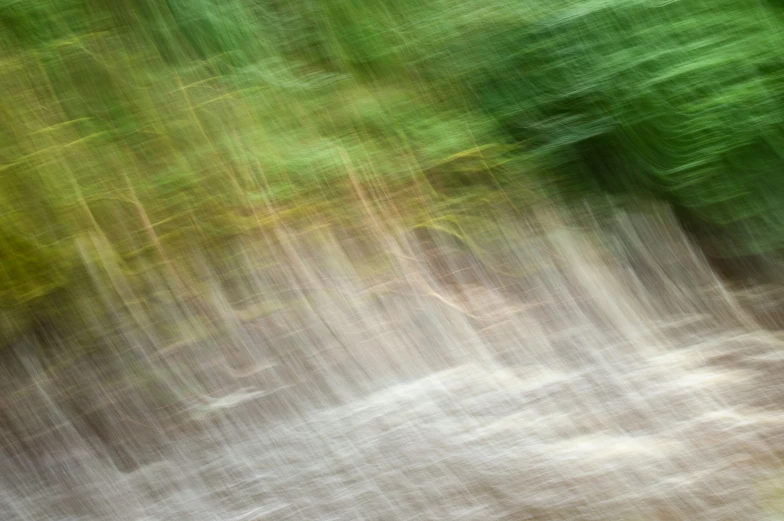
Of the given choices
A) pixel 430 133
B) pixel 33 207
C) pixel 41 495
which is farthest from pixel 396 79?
pixel 41 495

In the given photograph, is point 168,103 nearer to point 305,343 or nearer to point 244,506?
point 305,343

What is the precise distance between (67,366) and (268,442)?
0.25 metres

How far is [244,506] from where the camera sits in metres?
0.85

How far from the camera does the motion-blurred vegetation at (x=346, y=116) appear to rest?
0.89 metres

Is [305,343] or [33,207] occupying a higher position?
[33,207]

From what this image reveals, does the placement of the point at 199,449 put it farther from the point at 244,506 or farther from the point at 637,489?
the point at 637,489

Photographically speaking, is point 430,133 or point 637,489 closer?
point 637,489

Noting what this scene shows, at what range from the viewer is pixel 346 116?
0.93 metres

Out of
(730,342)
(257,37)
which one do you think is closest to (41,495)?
(257,37)

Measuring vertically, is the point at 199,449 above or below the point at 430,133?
below

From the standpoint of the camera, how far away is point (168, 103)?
0.91 m

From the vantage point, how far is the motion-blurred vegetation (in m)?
0.89

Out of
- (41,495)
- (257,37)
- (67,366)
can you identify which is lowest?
(41,495)

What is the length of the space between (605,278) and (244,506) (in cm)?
50
